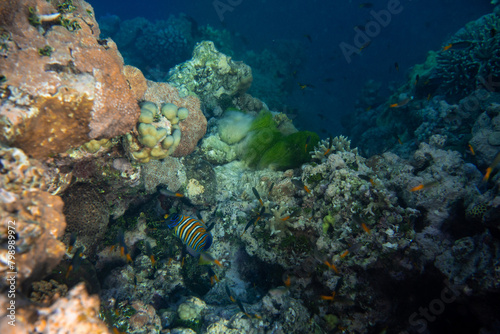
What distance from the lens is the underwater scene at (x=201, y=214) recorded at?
2.52m

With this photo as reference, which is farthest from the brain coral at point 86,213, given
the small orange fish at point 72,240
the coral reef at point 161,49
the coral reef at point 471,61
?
the coral reef at point 161,49

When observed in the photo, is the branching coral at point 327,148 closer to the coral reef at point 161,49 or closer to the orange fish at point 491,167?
the orange fish at point 491,167

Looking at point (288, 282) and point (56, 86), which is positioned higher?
point (56, 86)

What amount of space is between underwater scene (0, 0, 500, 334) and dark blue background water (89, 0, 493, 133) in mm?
24511

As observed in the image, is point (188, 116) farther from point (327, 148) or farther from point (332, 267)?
point (332, 267)

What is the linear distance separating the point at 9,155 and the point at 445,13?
2778 inches

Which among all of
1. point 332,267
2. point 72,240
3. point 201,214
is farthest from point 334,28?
point 72,240

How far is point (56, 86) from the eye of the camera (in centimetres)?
278

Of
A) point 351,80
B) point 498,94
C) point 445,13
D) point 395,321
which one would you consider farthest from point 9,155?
point 445,13

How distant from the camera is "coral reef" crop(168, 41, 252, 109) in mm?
7672

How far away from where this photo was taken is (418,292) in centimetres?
409

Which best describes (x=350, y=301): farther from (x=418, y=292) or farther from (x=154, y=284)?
(x=154, y=284)

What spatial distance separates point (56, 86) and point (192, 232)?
8.98ft

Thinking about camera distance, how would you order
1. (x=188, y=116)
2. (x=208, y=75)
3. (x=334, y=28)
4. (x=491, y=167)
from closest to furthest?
1. (x=491, y=167)
2. (x=188, y=116)
3. (x=208, y=75)
4. (x=334, y=28)
